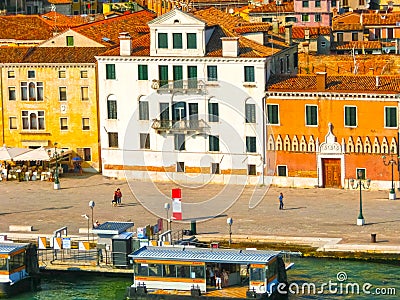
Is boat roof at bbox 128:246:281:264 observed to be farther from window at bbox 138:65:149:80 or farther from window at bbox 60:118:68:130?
window at bbox 60:118:68:130

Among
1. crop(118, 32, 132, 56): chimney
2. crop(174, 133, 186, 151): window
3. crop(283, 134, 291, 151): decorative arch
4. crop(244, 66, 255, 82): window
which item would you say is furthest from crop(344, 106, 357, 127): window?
crop(118, 32, 132, 56): chimney

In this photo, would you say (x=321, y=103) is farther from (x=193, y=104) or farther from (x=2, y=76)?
(x=2, y=76)

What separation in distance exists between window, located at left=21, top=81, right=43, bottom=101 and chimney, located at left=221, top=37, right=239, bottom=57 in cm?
978

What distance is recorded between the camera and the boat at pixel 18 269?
5544cm

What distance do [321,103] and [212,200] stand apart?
238 inches

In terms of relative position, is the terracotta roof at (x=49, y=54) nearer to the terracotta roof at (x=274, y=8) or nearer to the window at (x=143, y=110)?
the window at (x=143, y=110)

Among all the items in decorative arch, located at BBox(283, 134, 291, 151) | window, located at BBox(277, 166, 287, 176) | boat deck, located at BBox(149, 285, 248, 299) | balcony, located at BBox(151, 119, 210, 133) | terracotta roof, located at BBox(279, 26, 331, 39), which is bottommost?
boat deck, located at BBox(149, 285, 248, 299)

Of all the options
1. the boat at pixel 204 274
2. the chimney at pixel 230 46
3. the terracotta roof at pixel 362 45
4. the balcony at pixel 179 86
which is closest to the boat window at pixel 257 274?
the boat at pixel 204 274

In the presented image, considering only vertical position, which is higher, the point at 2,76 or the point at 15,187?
the point at 2,76

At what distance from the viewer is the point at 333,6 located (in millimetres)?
108125

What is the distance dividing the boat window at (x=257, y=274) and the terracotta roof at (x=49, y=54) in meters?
22.7

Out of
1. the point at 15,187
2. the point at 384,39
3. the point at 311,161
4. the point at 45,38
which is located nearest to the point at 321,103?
the point at 311,161

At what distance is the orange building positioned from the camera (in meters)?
66.6

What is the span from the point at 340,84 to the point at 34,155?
1434 centimetres
